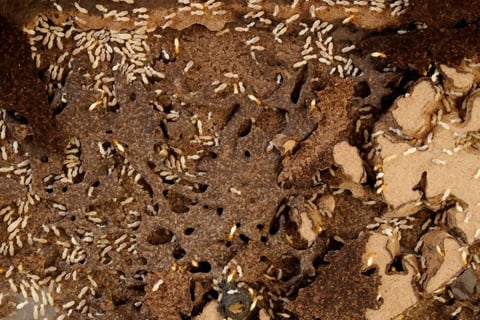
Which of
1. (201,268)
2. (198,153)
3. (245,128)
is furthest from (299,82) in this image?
(201,268)

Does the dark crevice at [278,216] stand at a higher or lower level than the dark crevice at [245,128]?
lower

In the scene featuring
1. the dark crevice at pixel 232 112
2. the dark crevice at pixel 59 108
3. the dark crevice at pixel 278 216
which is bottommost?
the dark crevice at pixel 278 216

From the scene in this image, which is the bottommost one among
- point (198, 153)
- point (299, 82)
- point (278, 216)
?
point (278, 216)

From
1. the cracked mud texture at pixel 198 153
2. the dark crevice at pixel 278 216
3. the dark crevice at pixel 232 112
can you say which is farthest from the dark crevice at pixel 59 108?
the dark crevice at pixel 278 216

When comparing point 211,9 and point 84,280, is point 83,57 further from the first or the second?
point 84,280

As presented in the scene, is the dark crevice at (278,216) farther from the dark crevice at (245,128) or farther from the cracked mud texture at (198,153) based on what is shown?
the dark crevice at (245,128)

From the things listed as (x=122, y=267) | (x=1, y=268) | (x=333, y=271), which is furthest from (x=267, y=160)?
(x=1, y=268)

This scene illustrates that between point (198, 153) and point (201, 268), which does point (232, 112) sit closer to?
point (198, 153)

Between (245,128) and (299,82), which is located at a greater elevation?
(299,82)
